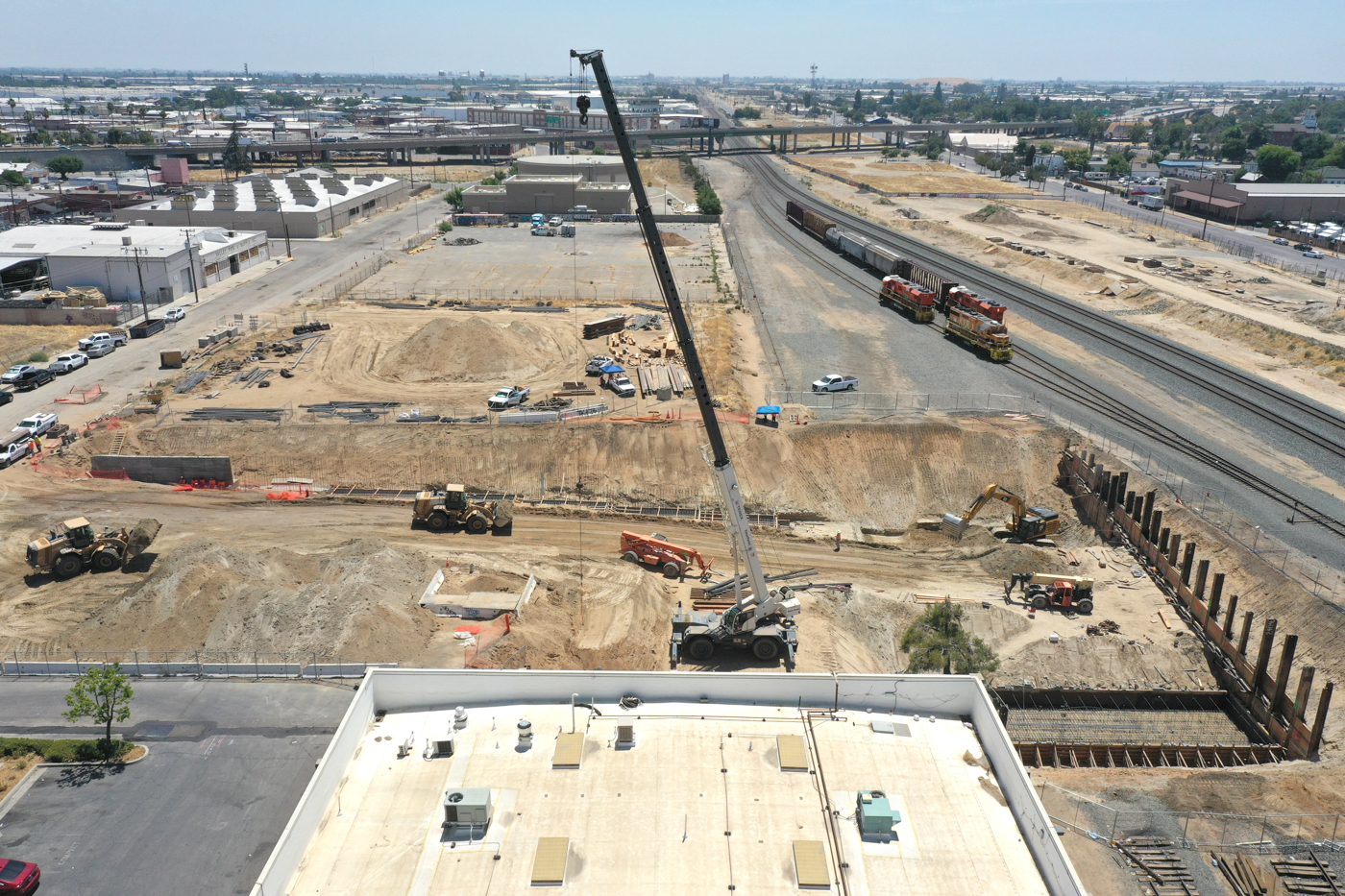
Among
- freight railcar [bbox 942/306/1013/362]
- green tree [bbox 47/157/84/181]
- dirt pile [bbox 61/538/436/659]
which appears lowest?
dirt pile [bbox 61/538/436/659]

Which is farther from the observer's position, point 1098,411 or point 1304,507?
point 1098,411

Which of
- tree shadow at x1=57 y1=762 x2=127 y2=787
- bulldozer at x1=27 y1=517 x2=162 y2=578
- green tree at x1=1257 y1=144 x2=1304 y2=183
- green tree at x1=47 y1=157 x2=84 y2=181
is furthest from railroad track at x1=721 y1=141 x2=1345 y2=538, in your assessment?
green tree at x1=47 y1=157 x2=84 y2=181

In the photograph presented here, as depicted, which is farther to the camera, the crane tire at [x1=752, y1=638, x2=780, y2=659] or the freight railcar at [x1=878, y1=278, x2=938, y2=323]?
the freight railcar at [x1=878, y1=278, x2=938, y2=323]

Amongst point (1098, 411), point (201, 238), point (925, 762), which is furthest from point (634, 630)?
point (201, 238)

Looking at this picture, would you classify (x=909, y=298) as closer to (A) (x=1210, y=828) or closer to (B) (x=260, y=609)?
(A) (x=1210, y=828)

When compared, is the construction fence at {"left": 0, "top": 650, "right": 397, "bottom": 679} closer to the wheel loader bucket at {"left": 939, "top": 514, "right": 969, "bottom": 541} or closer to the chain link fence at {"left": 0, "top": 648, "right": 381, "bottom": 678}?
the chain link fence at {"left": 0, "top": 648, "right": 381, "bottom": 678}

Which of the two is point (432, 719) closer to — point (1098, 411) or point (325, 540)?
point (325, 540)

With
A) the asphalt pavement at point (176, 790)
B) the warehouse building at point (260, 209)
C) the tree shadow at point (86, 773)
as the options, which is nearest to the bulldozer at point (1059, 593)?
the asphalt pavement at point (176, 790)
